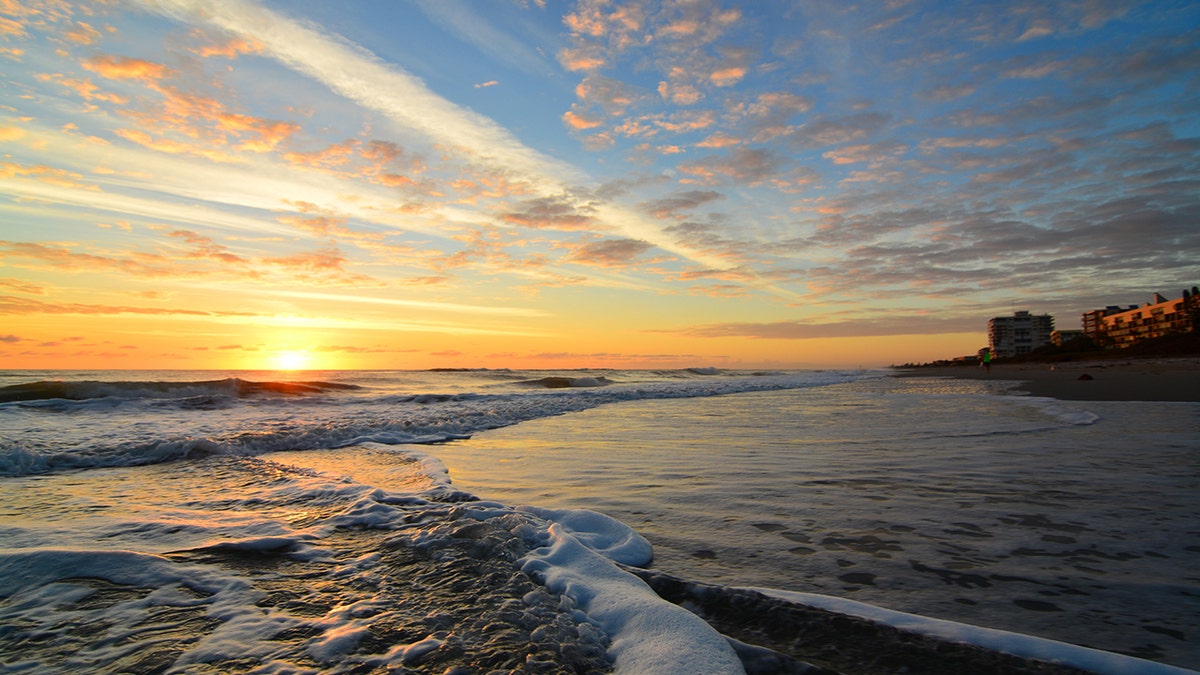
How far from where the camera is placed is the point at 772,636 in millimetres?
2418

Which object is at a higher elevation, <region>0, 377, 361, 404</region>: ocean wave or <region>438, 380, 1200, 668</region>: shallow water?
<region>0, 377, 361, 404</region>: ocean wave

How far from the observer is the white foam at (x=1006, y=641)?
6.63 feet

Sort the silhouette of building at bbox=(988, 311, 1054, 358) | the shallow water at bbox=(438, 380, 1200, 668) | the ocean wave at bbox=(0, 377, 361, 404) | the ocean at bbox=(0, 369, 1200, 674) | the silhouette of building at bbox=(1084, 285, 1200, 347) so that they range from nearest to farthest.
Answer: the ocean at bbox=(0, 369, 1200, 674) < the shallow water at bbox=(438, 380, 1200, 668) < the ocean wave at bbox=(0, 377, 361, 404) < the silhouette of building at bbox=(1084, 285, 1200, 347) < the silhouette of building at bbox=(988, 311, 1054, 358)

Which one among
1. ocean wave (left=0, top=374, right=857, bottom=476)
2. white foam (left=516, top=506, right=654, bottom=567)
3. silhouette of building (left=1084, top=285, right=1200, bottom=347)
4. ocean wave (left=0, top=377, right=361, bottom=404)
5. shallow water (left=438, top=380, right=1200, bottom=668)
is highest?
A: silhouette of building (left=1084, top=285, right=1200, bottom=347)

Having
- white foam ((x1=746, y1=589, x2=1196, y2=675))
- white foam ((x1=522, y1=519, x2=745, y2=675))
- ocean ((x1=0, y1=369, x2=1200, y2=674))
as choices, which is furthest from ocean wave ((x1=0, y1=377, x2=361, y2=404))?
white foam ((x1=746, y1=589, x2=1196, y2=675))

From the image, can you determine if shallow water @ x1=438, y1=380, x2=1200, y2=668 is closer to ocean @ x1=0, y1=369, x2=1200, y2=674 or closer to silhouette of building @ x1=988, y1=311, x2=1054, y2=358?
ocean @ x1=0, y1=369, x2=1200, y2=674

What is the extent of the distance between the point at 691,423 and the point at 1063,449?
20.9 ft

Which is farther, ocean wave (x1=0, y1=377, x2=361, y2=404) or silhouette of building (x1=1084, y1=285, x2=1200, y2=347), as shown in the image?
silhouette of building (x1=1084, y1=285, x2=1200, y2=347)

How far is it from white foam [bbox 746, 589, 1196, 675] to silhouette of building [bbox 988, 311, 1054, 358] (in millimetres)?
143993

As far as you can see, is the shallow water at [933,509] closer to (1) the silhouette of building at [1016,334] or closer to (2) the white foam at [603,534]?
(2) the white foam at [603,534]

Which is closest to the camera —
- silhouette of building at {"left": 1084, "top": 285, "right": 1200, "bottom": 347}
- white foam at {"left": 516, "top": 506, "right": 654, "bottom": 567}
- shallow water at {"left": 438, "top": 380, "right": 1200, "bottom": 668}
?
shallow water at {"left": 438, "top": 380, "right": 1200, "bottom": 668}

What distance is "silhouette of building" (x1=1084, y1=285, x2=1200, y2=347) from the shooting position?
7194 cm

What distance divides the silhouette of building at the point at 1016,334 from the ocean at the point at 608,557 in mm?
140926

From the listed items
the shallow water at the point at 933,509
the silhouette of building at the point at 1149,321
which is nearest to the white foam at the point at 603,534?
the shallow water at the point at 933,509
